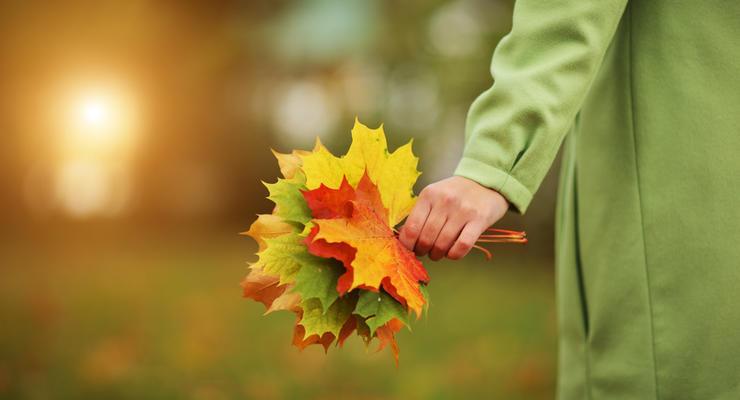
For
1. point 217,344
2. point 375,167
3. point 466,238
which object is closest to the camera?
point 466,238

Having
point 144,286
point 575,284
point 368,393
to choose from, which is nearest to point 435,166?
point 144,286

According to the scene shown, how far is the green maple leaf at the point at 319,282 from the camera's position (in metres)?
1.11

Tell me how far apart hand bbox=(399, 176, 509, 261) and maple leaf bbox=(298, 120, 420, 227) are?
82mm

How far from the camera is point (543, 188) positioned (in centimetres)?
770

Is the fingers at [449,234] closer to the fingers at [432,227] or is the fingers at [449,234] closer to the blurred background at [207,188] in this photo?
the fingers at [432,227]

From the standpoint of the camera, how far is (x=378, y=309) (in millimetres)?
1102

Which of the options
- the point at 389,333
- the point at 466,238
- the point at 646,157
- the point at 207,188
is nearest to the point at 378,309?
the point at 389,333

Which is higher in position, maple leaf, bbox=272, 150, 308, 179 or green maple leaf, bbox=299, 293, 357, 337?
maple leaf, bbox=272, 150, 308, 179

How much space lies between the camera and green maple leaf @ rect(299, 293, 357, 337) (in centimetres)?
113

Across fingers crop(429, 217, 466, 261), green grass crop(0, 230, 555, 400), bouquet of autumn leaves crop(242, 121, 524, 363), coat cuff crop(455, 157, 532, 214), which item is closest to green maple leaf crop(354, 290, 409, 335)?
bouquet of autumn leaves crop(242, 121, 524, 363)

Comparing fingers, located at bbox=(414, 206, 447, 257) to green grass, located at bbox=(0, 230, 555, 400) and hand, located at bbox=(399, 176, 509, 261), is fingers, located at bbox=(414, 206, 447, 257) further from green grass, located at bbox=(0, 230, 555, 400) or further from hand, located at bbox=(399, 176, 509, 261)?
green grass, located at bbox=(0, 230, 555, 400)

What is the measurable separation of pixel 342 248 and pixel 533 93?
0.35 m

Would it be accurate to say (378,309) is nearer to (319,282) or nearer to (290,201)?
(319,282)

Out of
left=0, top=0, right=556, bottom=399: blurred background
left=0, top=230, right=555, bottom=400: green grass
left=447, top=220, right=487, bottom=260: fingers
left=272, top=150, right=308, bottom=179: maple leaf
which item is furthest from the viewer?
left=0, top=0, right=556, bottom=399: blurred background
